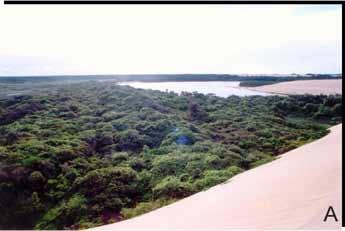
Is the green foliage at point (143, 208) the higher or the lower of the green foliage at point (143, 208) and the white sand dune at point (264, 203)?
the lower

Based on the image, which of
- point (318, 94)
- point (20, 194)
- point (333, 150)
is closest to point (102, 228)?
point (20, 194)

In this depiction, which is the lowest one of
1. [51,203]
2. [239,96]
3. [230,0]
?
[51,203]

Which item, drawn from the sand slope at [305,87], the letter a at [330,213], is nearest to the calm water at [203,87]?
the sand slope at [305,87]

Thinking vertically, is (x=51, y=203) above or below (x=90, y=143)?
below

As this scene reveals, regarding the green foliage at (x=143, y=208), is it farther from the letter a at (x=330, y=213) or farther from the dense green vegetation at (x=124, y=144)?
the letter a at (x=330, y=213)

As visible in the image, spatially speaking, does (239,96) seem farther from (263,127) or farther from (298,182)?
(298,182)

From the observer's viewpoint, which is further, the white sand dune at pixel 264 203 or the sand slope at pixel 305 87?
the sand slope at pixel 305 87

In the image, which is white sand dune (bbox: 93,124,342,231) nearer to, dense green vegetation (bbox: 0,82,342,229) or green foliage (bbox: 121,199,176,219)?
green foliage (bbox: 121,199,176,219)
